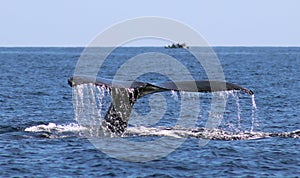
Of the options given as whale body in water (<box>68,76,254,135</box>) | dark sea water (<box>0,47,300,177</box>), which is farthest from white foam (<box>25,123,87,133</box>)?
whale body in water (<box>68,76,254,135</box>)

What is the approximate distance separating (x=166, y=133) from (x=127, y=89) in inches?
102

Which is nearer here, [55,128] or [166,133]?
[166,133]

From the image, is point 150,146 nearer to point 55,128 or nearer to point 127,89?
point 127,89

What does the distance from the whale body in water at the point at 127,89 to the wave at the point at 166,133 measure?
646 millimetres

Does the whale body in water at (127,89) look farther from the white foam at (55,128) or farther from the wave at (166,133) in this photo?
the white foam at (55,128)

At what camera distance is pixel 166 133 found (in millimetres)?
16469

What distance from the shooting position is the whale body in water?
43.3 ft

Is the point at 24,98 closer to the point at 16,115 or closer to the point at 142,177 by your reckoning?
the point at 16,115

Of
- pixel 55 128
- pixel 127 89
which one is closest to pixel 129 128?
pixel 55 128

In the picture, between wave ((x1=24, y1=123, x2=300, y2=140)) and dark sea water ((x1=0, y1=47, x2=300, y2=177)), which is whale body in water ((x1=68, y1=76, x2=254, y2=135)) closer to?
dark sea water ((x1=0, y1=47, x2=300, y2=177))

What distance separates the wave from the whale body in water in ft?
2.12

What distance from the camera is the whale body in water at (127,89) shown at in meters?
13.2

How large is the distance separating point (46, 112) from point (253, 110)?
7.97m

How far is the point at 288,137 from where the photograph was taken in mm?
16516
